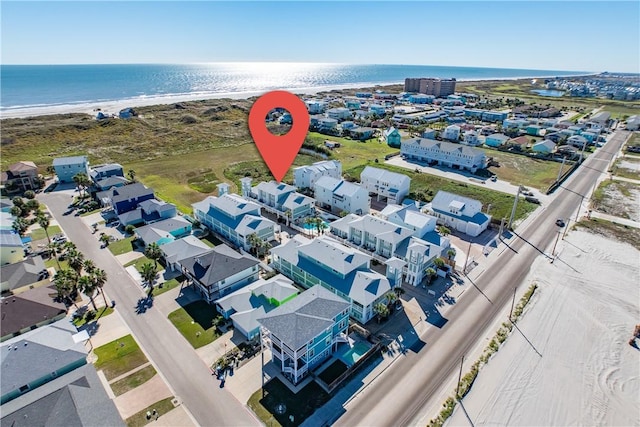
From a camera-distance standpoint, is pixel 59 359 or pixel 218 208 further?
pixel 218 208

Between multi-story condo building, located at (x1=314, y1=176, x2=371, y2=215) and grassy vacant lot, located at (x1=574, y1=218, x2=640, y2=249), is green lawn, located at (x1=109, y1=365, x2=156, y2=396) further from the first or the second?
grassy vacant lot, located at (x1=574, y1=218, x2=640, y2=249)

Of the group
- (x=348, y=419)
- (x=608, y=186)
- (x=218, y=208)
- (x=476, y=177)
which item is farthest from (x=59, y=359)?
(x=608, y=186)

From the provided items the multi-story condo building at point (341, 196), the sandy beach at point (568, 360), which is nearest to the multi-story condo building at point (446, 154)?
the multi-story condo building at point (341, 196)

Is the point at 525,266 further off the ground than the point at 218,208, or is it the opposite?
the point at 218,208

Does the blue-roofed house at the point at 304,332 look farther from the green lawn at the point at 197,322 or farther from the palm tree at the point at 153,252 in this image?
the palm tree at the point at 153,252

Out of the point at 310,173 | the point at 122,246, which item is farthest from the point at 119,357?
the point at 310,173

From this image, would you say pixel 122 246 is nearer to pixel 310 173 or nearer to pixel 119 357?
pixel 119 357

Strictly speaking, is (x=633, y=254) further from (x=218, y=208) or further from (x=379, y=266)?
(x=218, y=208)
